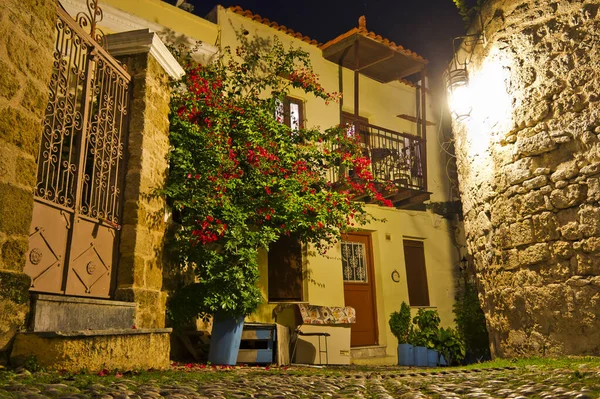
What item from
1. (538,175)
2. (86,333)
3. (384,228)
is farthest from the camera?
(384,228)

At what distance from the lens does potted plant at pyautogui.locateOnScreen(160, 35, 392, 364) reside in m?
5.97

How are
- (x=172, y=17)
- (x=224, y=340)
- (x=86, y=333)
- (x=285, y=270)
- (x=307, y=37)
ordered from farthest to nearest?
(x=307, y=37)
(x=285, y=270)
(x=172, y=17)
(x=224, y=340)
(x=86, y=333)

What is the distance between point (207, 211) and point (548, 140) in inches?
146

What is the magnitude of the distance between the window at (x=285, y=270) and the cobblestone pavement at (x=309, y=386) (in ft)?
16.8

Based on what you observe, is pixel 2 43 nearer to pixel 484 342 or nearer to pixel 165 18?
pixel 165 18

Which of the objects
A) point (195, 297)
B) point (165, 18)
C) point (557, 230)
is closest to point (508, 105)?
point (557, 230)

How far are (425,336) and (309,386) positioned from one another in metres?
7.23

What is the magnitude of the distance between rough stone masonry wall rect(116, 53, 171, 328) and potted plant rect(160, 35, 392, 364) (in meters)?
0.44

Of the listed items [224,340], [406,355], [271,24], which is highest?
[271,24]

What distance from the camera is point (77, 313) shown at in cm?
389

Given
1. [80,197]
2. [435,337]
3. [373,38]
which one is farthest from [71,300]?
[373,38]

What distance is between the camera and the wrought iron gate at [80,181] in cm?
385

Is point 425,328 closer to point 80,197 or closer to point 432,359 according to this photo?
point 432,359

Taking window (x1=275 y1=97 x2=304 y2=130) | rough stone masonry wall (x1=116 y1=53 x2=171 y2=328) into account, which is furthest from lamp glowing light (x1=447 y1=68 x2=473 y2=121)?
window (x1=275 y1=97 x2=304 y2=130)
